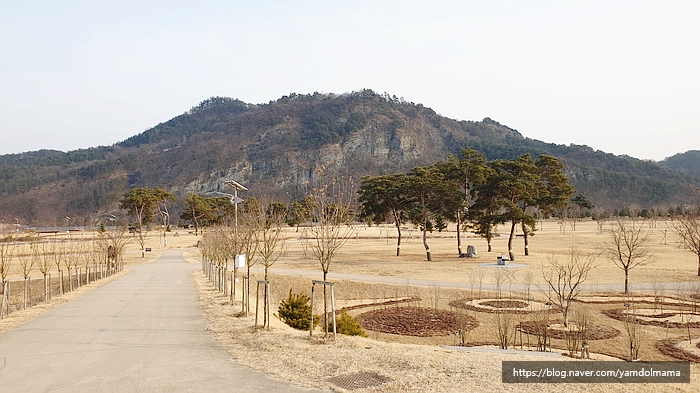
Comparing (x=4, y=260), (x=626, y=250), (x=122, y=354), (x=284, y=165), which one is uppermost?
(x=284, y=165)

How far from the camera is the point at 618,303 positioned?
21.5m

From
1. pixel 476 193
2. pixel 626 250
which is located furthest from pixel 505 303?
pixel 476 193

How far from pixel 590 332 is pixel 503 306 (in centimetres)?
467

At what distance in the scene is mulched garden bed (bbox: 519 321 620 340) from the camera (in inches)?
604

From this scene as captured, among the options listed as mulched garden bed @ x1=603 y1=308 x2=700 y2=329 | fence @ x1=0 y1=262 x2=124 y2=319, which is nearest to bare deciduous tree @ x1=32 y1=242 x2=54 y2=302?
fence @ x1=0 y1=262 x2=124 y2=319

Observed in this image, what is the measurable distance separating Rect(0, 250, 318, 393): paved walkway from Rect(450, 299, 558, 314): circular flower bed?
10.8 m

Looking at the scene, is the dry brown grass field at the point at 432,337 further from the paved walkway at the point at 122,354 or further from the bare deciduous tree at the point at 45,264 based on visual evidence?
the bare deciduous tree at the point at 45,264

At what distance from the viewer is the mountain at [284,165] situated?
132 metres

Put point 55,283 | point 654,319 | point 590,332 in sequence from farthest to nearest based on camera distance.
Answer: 1. point 55,283
2. point 654,319
3. point 590,332

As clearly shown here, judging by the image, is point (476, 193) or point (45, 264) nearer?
point (45, 264)

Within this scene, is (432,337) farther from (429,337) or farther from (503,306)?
(503,306)

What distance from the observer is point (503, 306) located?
2039cm

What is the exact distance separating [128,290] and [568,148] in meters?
189

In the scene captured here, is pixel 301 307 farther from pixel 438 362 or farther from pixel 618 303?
pixel 618 303
